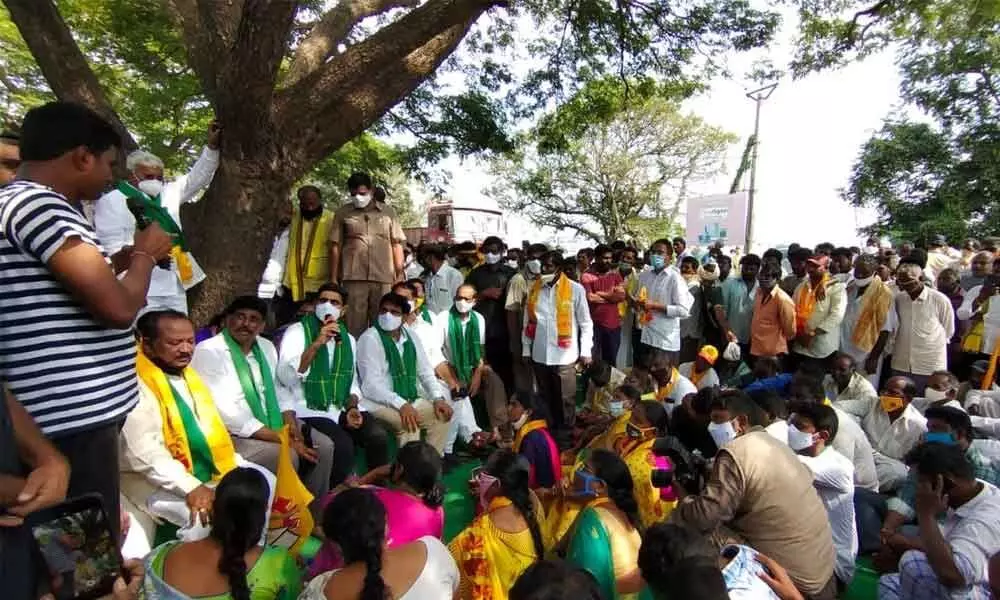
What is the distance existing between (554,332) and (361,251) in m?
1.93

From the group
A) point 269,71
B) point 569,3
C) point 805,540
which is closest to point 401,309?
point 269,71

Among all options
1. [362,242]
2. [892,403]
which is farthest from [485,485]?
[892,403]

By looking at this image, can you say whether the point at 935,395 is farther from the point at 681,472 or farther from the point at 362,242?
the point at 362,242

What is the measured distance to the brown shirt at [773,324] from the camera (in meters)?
5.90

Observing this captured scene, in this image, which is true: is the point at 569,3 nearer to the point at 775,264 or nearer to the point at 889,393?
the point at 775,264

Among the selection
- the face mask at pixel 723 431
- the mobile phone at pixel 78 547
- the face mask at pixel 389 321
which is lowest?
the face mask at pixel 723 431

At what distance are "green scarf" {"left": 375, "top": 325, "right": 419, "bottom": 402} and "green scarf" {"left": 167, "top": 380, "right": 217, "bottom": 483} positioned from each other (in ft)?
6.36

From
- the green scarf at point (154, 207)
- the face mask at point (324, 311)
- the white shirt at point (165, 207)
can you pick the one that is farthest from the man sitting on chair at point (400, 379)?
the green scarf at point (154, 207)

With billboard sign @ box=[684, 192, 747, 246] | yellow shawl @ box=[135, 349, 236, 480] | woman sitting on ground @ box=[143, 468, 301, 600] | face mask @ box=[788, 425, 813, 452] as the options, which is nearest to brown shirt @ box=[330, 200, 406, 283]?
yellow shawl @ box=[135, 349, 236, 480]

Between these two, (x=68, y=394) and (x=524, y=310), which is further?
(x=524, y=310)

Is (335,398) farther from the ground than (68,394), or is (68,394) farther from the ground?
(68,394)

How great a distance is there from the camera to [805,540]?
104 inches

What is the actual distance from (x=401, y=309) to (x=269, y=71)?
75.4 inches

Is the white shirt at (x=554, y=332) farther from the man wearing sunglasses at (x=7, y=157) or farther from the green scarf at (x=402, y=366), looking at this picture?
the man wearing sunglasses at (x=7, y=157)
